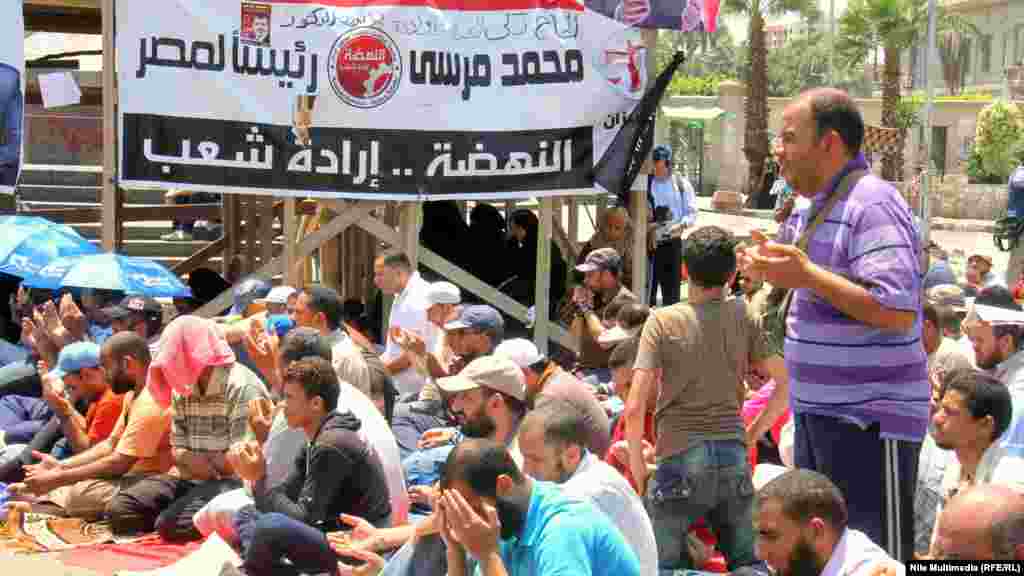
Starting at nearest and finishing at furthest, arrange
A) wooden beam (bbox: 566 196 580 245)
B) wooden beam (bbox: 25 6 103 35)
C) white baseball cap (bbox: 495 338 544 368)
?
1. white baseball cap (bbox: 495 338 544 368)
2. wooden beam (bbox: 25 6 103 35)
3. wooden beam (bbox: 566 196 580 245)

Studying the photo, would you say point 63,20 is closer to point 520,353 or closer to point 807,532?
point 520,353

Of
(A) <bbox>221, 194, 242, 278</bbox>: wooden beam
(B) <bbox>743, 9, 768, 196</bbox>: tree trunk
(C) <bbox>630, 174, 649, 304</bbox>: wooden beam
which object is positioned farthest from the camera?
(B) <bbox>743, 9, 768, 196</bbox>: tree trunk

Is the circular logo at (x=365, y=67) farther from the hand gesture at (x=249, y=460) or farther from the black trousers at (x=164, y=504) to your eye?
the hand gesture at (x=249, y=460)

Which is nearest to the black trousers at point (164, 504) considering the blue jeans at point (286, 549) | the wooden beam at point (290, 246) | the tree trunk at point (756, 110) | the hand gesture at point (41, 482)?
the hand gesture at point (41, 482)

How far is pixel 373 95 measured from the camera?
450 inches

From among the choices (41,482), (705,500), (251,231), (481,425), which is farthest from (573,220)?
(705,500)

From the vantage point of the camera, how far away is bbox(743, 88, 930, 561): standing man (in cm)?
455

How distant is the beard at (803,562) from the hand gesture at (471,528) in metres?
0.80

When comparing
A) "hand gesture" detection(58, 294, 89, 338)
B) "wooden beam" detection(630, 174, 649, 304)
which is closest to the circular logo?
"wooden beam" detection(630, 174, 649, 304)

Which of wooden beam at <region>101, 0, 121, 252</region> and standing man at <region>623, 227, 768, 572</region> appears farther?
wooden beam at <region>101, 0, 121, 252</region>

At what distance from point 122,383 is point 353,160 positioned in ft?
10.7

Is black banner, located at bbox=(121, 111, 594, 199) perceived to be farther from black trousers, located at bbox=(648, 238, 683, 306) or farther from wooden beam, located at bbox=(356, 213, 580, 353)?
black trousers, located at bbox=(648, 238, 683, 306)

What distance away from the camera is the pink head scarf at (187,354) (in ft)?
26.0

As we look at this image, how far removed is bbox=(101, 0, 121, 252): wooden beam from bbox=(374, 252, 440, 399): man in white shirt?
2302 mm
